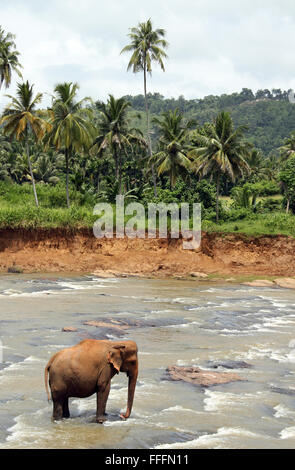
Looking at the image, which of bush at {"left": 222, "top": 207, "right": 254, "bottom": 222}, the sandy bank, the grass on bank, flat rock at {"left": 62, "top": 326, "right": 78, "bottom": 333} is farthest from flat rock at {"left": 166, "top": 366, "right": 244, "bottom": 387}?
bush at {"left": 222, "top": 207, "right": 254, "bottom": 222}

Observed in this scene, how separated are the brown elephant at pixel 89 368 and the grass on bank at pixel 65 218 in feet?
82.2

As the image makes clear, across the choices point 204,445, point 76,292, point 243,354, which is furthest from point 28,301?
point 204,445

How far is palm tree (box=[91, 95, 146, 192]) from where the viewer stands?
132ft

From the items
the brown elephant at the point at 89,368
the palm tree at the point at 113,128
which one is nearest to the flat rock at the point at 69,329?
the brown elephant at the point at 89,368

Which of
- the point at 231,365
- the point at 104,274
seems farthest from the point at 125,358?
the point at 104,274

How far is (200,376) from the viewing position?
11773 millimetres

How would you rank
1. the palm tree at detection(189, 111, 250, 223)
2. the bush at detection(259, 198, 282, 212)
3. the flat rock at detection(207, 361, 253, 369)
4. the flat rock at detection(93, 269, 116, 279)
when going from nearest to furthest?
the flat rock at detection(207, 361, 253, 369), the flat rock at detection(93, 269, 116, 279), the palm tree at detection(189, 111, 250, 223), the bush at detection(259, 198, 282, 212)

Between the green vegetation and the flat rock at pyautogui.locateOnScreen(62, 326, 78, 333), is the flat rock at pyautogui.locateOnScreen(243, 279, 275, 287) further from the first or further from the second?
the flat rock at pyautogui.locateOnScreen(62, 326, 78, 333)

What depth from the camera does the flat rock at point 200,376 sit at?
11.5 metres

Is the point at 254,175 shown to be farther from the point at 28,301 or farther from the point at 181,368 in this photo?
the point at 181,368

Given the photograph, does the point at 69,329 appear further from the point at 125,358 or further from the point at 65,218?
the point at 65,218

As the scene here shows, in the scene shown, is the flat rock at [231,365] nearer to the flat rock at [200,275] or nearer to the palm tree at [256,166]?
the flat rock at [200,275]

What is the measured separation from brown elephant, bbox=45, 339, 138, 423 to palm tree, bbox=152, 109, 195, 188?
30972 millimetres

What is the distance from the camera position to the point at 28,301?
21.4 metres
